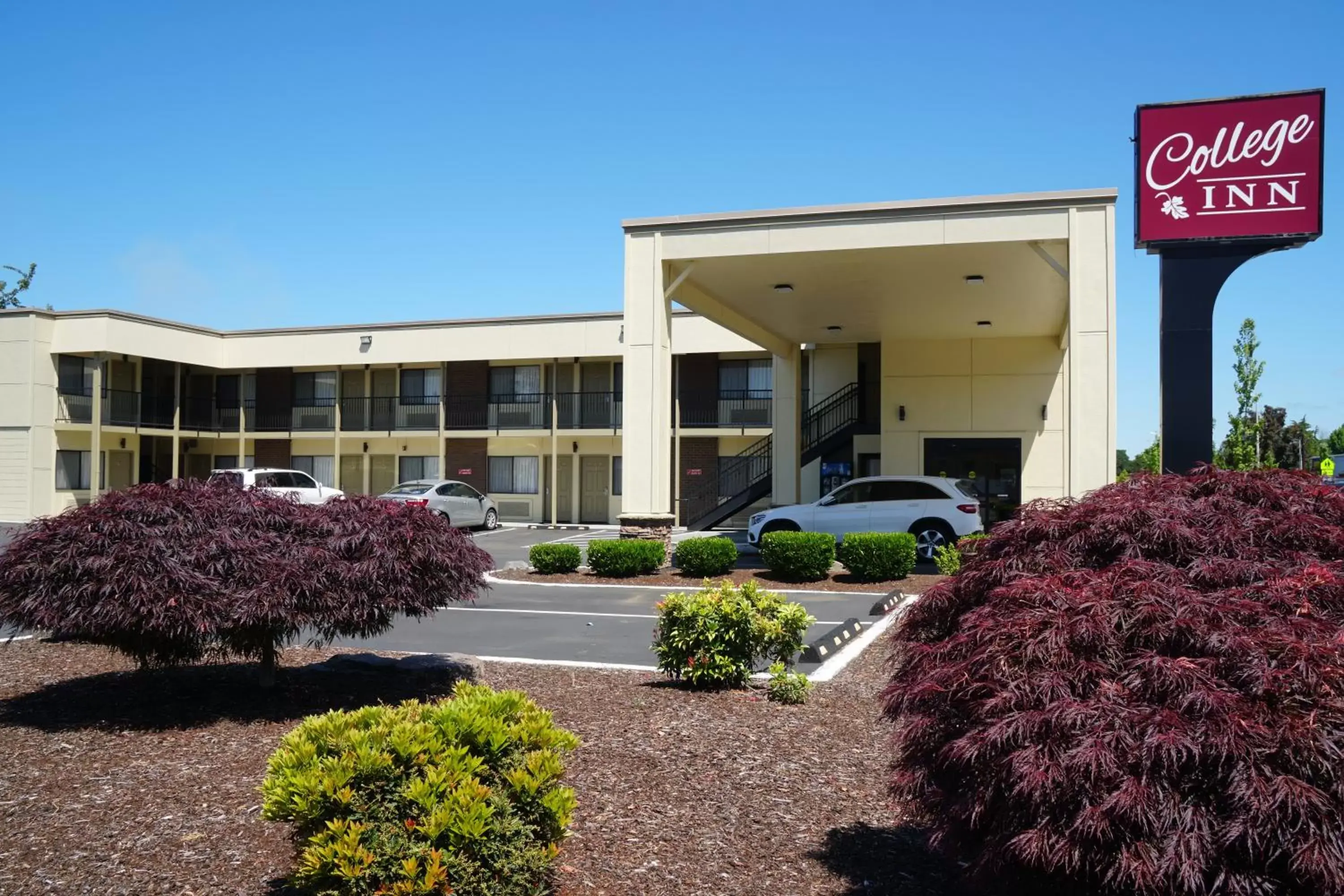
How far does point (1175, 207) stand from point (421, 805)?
14.5m

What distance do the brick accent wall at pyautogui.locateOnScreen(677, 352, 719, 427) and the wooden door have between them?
349 cm

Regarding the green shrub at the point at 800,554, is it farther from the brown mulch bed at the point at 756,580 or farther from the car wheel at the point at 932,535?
the car wheel at the point at 932,535

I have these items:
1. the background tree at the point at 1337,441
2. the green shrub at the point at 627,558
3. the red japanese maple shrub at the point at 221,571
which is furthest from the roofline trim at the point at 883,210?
the background tree at the point at 1337,441

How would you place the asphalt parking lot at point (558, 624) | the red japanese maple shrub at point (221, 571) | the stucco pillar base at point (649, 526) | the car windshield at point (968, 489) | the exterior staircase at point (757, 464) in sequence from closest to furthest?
the red japanese maple shrub at point (221, 571) → the asphalt parking lot at point (558, 624) → the stucco pillar base at point (649, 526) → the car windshield at point (968, 489) → the exterior staircase at point (757, 464)

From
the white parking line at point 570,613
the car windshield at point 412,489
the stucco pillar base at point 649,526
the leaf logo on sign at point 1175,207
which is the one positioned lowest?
the white parking line at point 570,613

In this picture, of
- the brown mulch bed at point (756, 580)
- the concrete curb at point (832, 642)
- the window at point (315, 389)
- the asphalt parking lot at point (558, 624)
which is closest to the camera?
the concrete curb at point (832, 642)

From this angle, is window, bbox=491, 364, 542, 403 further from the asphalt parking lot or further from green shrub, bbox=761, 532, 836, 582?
green shrub, bbox=761, 532, 836, 582

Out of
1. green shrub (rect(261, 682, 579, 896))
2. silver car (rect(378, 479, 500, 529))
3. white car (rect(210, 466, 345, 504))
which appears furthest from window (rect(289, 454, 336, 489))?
green shrub (rect(261, 682, 579, 896))

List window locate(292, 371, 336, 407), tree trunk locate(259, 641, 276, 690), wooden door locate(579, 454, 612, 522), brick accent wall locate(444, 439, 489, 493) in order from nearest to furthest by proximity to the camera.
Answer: tree trunk locate(259, 641, 276, 690), wooden door locate(579, 454, 612, 522), brick accent wall locate(444, 439, 489, 493), window locate(292, 371, 336, 407)

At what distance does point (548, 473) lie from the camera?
115 feet

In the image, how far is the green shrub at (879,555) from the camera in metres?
16.5

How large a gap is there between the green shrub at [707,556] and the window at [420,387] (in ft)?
66.7

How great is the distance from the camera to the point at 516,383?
35.2 meters

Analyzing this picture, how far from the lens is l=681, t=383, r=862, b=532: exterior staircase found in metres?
26.5
